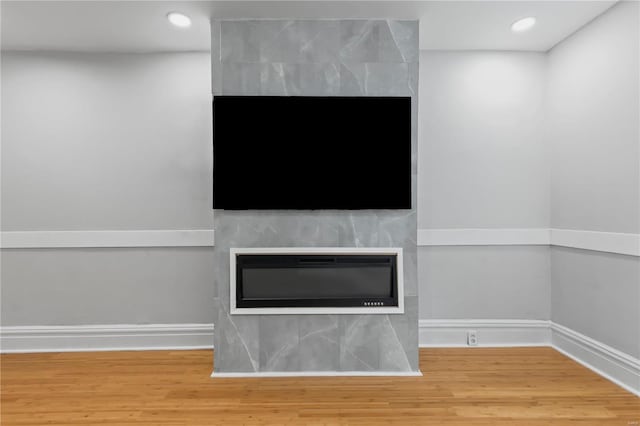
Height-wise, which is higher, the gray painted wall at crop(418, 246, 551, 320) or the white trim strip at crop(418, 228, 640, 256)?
the white trim strip at crop(418, 228, 640, 256)

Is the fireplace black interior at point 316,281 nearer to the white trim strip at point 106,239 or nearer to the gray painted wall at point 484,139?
the white trim strip at point 106,239

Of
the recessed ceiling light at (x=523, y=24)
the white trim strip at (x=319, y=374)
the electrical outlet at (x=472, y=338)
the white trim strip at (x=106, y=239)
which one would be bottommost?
the white trim strip at (x=319, y=374)

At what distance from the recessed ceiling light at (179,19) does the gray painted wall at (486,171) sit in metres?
→ 1.89

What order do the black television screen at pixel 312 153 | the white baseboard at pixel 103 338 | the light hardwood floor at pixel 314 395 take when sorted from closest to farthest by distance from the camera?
the light hardwood floor at pixel 314 395, the black television screen at pixel 312 153, the white baseboard at pixel 103 338

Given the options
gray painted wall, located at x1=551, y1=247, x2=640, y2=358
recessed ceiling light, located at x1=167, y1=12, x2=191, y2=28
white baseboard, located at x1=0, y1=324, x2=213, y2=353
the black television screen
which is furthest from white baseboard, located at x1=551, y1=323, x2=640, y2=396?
recessed ceiling light, located at x1=167, y1=12, x2=191, y2=28

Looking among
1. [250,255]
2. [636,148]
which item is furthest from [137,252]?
[636,148]

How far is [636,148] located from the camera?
7.89 ft

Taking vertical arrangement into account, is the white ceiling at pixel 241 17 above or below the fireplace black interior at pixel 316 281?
above

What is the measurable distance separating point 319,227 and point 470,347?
1.69 m

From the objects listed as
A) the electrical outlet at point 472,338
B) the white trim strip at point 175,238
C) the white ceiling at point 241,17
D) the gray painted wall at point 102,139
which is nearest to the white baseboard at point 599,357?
the electrical outlet at point 472,338

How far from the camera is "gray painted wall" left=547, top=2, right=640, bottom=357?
2436 mm

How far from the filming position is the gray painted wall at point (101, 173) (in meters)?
3.19

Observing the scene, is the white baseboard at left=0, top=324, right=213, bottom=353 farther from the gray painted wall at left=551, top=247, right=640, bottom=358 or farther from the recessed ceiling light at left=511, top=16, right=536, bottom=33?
the recessed ceiling light at left=511, top=16, right=536, bottom=33

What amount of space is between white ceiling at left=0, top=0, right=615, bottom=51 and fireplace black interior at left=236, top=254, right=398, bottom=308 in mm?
1664
